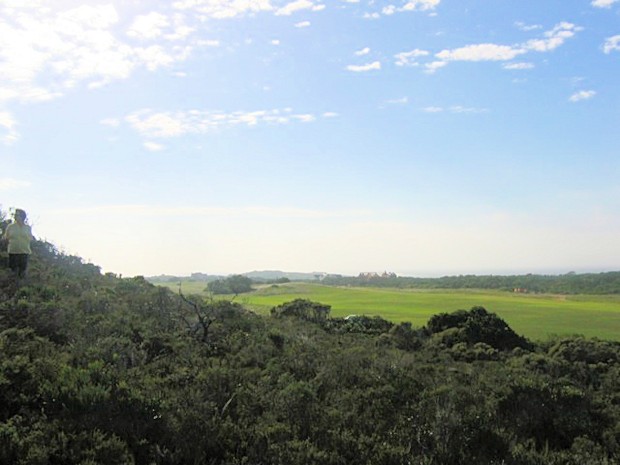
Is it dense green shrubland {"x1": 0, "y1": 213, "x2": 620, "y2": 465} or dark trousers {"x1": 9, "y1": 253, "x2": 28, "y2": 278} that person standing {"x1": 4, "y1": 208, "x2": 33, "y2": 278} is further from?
dense green shrubland {"x1": 0, "y1": 213, "x2": 620, "y2": 465}

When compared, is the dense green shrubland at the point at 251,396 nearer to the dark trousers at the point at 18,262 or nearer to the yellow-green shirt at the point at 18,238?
the dark trousers at the point at 18,262

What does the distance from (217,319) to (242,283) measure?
1311 inches

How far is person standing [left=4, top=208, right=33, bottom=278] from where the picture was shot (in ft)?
43.9

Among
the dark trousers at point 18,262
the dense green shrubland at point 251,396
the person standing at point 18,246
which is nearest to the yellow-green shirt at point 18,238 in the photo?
the person standing at point 18,246

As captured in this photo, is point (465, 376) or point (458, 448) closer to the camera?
point (458, 448)

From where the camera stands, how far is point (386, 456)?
744cm

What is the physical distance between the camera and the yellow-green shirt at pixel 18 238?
13352 mm

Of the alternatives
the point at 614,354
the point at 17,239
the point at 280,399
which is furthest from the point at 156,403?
the point at 614,354

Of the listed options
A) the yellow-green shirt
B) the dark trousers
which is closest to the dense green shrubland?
the dark trousers

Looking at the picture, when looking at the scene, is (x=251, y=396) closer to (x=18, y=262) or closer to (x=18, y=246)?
(x=18, y=246)

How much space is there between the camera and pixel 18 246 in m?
13.5

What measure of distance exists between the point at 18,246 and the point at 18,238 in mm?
226

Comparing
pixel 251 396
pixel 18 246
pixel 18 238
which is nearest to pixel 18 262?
pixel 18 246

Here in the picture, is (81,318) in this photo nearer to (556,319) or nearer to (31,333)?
(31,333)
